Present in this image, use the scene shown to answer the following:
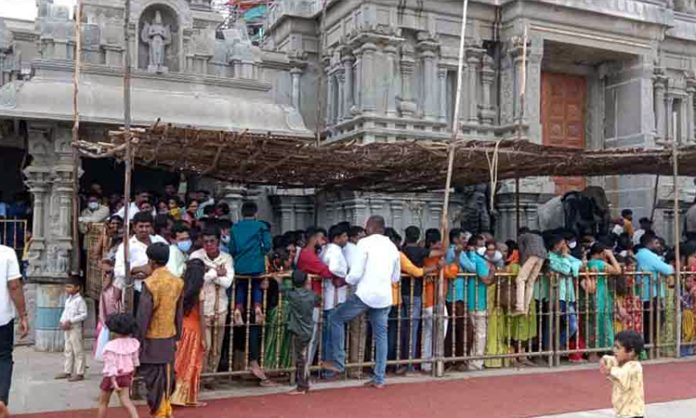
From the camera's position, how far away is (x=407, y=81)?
1752 centimetres

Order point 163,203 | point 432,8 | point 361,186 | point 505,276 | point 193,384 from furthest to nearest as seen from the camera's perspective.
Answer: point 432,8
point 361,186
point 163,203
point 505,276
point 193,384

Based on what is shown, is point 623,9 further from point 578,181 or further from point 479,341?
point 479,341

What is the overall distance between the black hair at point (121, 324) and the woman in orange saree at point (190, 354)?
3.28ft

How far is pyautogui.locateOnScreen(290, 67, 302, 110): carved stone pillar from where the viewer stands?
735 inches

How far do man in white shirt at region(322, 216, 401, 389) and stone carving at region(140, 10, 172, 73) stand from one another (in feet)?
24.0

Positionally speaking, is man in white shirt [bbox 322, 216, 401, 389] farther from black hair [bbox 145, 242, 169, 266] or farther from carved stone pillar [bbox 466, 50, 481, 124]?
carved stone pillar [bbox 466, 50, 481, 124]

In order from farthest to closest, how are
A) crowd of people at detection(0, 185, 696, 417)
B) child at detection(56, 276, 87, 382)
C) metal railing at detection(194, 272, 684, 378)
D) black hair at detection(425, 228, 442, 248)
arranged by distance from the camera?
black hair at detection(425, 228, 442, 248) → child at detection(56, 276, 87, 382) → metal railing at detection(194, 272, 684, 378) → crowd of people at detection(0, 185, 696, 417)

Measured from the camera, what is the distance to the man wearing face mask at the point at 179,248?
8148mm

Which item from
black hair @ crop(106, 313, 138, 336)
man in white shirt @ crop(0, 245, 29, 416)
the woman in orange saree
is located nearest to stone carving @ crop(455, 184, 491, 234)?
the woman in orange saree

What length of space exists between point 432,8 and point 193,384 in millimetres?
12359

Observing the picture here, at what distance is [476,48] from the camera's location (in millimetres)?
18219

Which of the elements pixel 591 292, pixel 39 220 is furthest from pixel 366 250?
pixel 39 220

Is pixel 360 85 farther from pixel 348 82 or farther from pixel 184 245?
pixel 184 245

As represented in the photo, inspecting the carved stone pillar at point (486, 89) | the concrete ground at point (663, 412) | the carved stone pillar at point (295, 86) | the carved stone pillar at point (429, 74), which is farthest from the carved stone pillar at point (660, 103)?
the concrete ground at point (663, 412)
